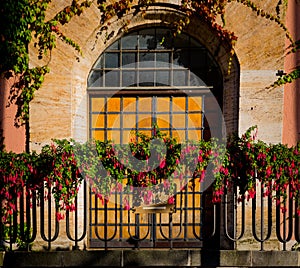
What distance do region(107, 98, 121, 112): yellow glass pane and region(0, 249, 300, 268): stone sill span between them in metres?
2.21

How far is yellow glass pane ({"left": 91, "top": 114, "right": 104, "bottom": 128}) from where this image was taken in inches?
257

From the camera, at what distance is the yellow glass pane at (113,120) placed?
6.53 meters

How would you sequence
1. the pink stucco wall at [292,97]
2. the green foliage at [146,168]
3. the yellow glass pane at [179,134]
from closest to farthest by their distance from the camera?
the green foliage at [146,168] → the pink stucco wall at [292,97] → the yellow glass pane at [179,134]

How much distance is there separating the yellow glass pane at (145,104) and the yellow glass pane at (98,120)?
0.57m

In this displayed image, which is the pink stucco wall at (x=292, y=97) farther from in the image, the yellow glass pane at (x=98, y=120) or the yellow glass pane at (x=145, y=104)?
the yellow glass pane at (x=98, y=120)

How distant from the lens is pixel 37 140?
5.96m

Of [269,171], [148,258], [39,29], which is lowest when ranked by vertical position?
[148,258]

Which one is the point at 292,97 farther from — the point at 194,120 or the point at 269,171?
the point at 269,171

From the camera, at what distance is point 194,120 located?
21.4 feet

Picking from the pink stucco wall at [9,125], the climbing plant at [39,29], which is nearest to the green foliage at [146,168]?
the pink stucco wall at [9,125]

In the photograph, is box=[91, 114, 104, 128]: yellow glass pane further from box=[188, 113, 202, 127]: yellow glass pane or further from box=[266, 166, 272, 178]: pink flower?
box=[266, 166, 272, 178]: pink flower

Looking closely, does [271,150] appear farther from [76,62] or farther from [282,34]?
[76,62]

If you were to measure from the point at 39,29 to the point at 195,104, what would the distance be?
7.79ft

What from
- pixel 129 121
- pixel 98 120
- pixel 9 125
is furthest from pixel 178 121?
pixel 9 125
